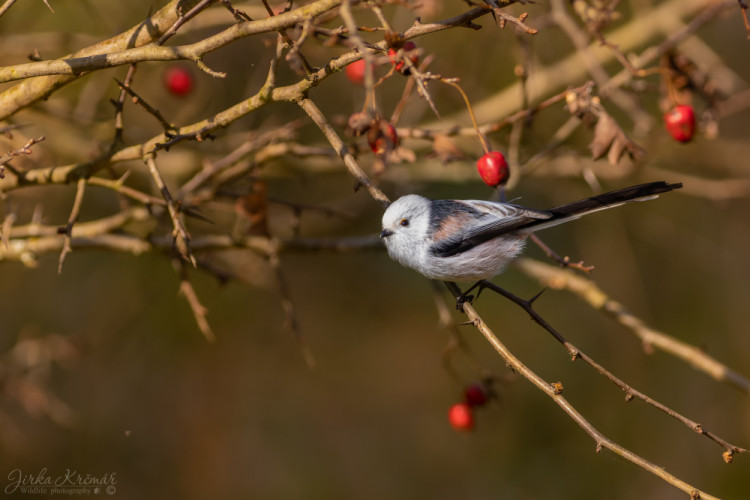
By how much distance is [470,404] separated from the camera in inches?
145

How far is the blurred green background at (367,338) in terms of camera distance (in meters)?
5.45

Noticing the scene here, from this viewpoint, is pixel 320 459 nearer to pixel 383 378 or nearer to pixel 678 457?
pixel 383 378

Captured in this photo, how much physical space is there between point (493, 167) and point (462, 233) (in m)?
0.43

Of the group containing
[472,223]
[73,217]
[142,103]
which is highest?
[142,103]

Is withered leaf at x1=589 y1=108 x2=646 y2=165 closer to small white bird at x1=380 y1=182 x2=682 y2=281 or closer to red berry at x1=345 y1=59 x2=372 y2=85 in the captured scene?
small white bird at x1=380 y1=182 x2=682 y2=281

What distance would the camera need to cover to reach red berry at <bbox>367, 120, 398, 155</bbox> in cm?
251

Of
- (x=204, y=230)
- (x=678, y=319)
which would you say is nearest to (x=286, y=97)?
(x=204, y=230)

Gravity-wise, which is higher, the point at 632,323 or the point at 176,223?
the point at 176,223

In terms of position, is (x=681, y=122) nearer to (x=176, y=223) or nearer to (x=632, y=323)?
(x=632, y=323)

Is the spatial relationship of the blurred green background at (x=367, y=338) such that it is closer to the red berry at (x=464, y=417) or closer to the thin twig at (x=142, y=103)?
the red berry at (x=464, y=417)

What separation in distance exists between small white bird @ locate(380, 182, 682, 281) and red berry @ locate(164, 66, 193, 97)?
1.98 meters

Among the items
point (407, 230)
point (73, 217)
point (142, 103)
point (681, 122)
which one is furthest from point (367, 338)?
point (142, 103)

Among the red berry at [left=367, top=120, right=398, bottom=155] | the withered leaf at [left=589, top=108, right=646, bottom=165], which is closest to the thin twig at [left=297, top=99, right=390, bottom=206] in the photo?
the red berry at [left=367, top=120, right=398, bottom=155]

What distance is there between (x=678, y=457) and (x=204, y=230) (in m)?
5.03
